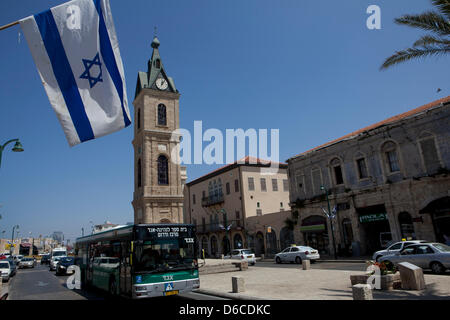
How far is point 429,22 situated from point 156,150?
2870 centimetres

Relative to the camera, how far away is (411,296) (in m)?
9.58

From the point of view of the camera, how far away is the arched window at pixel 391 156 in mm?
26250

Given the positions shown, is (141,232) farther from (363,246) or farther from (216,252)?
(216,252)

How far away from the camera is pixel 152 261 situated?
11062mm

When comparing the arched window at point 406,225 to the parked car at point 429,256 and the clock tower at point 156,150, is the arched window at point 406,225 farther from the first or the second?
the clock tower at point 156,150

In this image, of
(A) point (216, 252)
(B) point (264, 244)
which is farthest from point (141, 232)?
Answer: (A) point (216, 252)

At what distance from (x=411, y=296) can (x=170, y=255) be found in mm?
7788

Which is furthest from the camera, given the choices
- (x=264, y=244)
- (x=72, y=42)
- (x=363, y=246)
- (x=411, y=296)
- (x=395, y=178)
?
(x=264, y=244)

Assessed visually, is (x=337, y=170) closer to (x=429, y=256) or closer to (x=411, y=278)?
(x=429, y=256)

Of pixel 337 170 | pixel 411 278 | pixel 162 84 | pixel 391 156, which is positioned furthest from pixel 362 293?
pixel 162 84

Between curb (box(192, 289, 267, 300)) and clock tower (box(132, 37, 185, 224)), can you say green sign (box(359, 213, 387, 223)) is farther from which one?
curb (box(192, 289, 267, 300))

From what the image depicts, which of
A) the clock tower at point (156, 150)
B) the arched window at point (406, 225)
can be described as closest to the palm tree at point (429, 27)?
the arched window at point (406, 225)

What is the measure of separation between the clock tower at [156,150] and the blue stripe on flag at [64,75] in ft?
87.9

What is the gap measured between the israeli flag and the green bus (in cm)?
498
